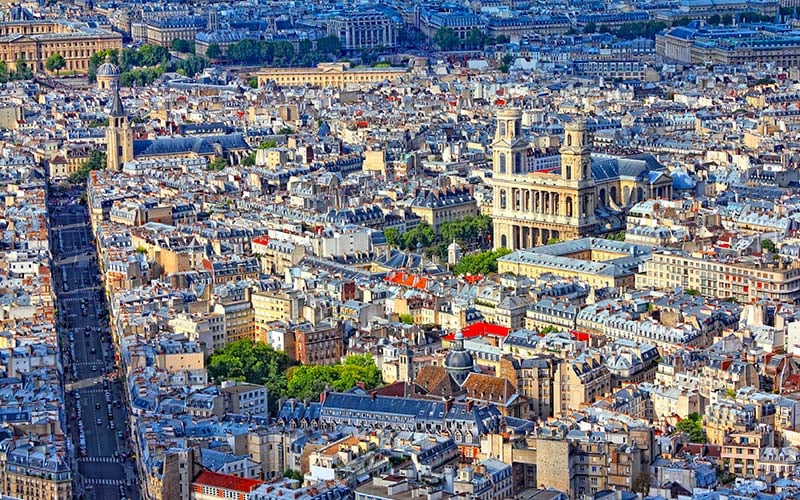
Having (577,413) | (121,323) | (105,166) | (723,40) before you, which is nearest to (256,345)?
(121,323)

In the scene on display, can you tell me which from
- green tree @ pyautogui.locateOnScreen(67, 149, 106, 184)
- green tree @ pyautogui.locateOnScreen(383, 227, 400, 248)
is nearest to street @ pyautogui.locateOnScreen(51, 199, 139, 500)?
green tree @ pyautogui.locateOnScreen(383, 227, 400, 248)

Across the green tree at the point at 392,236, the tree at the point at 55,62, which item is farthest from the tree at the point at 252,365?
the tree at the point at 55,62

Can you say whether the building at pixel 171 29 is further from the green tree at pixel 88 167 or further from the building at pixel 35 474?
the building at pixel 35 474

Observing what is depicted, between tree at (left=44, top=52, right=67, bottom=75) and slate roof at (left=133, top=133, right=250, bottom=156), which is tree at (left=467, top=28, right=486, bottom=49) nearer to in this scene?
tree at (left=44, top=52, right=67, bottom=75)

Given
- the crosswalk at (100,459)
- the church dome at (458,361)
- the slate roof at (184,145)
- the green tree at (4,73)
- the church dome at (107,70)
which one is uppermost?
the church dome at (458,361)

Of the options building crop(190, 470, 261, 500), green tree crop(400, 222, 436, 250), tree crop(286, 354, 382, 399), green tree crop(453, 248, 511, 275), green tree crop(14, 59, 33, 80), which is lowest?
green tree crop(14, 59, 33, 80)

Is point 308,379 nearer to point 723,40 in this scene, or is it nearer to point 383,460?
point 383,460
